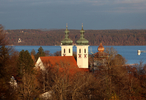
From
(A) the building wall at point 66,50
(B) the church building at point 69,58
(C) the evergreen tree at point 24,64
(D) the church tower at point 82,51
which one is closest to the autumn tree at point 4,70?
(C) the evergreen tree at point 24,64

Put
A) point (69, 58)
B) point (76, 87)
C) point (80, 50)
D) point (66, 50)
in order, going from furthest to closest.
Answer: point (66, 50) < point (80, 50) < point (69, 58) < point (76, 87)

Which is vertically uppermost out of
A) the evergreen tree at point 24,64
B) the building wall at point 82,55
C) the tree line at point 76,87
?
the building wall at point 82,55

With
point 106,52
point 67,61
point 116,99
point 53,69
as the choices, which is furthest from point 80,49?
point 116,99

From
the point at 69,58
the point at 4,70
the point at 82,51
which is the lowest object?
the point at 4,70

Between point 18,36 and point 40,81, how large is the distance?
11664cm

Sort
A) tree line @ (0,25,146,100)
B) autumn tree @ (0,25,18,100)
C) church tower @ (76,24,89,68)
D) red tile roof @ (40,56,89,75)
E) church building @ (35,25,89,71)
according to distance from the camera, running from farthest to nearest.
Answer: church tower @ (76,24,89,68), church building @ (35,25,89,71), red tile roof @ (40,56,89,75), tree line @ (0,25,146,100), autumn tree @ (0,25,18,100)

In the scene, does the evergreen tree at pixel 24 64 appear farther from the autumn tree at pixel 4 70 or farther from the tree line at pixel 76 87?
the autumn tree at pixel 4 70

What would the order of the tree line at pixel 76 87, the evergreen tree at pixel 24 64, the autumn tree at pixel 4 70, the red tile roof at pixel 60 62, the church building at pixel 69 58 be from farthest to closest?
1. the church building at pixel 69 58
2. the red tile roof at pixel 60 62
3. the evergreen tree at pixel 24 64
4. the tree line at pixel 76 87
5. the autumn tree at pixel 4 70

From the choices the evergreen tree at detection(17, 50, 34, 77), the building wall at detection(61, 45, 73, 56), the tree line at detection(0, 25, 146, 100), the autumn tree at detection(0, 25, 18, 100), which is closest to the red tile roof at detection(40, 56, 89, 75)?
the building wall at detection(61, 45, 73, 56)

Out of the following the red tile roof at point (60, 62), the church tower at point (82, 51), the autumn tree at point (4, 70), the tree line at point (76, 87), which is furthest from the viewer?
the church tower at point (82, 51)

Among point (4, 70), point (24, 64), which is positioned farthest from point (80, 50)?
point (4, 70)

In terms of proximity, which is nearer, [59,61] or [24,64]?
[24,64]

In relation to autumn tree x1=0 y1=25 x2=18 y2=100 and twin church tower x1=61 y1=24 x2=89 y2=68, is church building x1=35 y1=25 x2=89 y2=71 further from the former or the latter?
autumn tree x1=0 y1=25 x2=18 y2=100

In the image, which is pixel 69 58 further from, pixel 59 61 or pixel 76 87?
pixel 76 87
